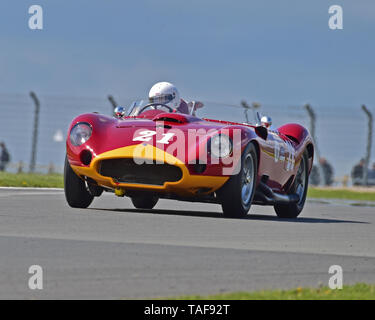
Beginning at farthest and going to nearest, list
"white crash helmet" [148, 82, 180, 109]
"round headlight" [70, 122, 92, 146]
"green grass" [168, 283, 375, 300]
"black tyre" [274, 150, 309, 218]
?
"black tyre" [274, 150, 309, 218]
"white crash helmet" [148, 82, 180, 109]
"round headlight" [70, 122, 92, 146]
"green grass" [168, 283, 375, 300]

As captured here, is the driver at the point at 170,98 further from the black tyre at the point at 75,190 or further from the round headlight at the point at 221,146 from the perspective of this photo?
the round headlight at the point at 221,146

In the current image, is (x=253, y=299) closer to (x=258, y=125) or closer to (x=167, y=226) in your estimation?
(x=167, y=226)

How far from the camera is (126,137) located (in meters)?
10.8

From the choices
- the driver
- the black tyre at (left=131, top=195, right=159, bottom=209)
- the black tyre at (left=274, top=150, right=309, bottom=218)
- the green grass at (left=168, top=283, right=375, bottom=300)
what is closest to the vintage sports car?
the driver

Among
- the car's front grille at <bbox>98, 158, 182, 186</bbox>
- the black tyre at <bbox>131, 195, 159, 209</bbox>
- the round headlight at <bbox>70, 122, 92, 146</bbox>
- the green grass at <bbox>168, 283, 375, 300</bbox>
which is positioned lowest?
the green grass at <bbox>168, 283, 375, 300</bbox>

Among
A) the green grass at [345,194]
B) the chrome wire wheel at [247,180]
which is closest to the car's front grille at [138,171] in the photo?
the chrome wire wheel at [247,180]

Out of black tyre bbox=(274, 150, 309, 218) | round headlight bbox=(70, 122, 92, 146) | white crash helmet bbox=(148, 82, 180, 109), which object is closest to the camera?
round headlight bbox=(70, 122, 92, 146)

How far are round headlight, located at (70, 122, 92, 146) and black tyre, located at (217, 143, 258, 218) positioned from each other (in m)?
1.51

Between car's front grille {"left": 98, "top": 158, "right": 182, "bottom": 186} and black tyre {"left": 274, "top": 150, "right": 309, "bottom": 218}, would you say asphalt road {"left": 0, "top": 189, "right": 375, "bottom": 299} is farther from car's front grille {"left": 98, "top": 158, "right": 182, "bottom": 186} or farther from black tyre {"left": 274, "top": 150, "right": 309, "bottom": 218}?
black tyre {"left": 274, "top": 150, "right": 309, "bottom": 218}

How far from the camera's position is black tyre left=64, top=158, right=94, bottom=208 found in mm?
11336

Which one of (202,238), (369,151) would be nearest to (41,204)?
(202,238)

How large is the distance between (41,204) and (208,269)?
633 centimetres

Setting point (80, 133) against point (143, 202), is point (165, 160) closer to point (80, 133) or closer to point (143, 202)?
point (80, 133)
